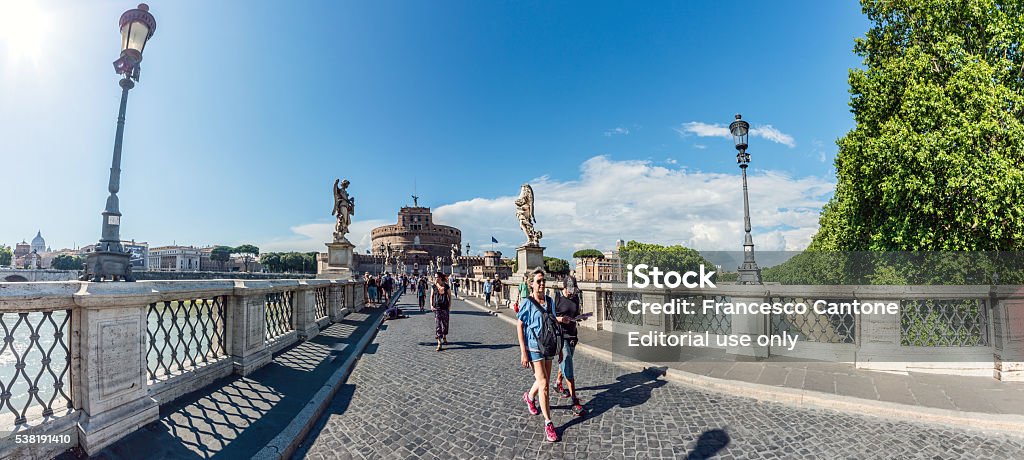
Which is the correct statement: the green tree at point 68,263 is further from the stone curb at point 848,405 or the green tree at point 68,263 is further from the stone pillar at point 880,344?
the stone pillar at point 880,344

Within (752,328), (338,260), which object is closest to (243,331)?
(752,328)

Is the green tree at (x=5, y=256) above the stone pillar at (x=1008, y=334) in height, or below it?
above

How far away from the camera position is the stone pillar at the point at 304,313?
9.09 meters

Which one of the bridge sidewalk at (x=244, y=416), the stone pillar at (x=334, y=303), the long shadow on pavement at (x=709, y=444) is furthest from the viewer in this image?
the stone pillar at (x=334, y=303)

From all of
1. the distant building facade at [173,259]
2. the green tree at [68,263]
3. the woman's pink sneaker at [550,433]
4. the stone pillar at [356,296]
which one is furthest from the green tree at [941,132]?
the distant building facade at [173,259]

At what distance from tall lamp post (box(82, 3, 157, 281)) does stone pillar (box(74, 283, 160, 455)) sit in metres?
4.50

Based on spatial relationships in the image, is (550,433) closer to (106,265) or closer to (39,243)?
(106,265)

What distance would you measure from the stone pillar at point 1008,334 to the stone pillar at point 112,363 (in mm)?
10953

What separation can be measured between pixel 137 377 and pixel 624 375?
20.4ft

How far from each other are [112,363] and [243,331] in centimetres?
229

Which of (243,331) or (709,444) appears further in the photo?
(243,331)

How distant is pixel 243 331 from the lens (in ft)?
19.4

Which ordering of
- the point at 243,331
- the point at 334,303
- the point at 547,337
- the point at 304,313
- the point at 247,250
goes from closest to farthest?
the point at 547,337 → the point at 243,331 → the point at 304,313 → the point at 334,303 → the point at 247,250

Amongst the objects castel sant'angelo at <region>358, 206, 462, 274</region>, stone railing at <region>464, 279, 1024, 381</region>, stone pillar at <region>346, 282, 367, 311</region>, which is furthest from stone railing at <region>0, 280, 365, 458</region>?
castel sant'angelo at <region>358, 206, 462, 274</region>
